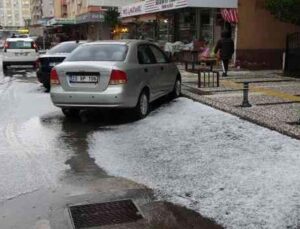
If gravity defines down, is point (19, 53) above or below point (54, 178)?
above

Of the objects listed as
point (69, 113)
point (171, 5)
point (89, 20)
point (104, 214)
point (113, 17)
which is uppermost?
point (171, 5)

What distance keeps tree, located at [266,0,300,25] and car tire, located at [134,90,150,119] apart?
831 centimetres

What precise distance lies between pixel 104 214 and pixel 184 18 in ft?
79.9

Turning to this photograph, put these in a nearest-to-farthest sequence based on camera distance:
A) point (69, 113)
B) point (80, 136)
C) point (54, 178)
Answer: point (54, 178), point (80, 136), point (69, 113)

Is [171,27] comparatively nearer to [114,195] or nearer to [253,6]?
[253,6]

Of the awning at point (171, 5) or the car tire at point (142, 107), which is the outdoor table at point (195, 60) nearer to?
the awning at point (171, 5)

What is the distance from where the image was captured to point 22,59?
26.8 metres

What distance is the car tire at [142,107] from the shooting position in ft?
35.1

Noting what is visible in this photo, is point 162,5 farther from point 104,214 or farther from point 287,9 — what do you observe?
point 104,214

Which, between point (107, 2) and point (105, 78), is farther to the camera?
point (107, 2)

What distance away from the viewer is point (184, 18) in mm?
28953

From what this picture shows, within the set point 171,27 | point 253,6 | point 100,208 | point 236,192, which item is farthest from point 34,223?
point 171,27

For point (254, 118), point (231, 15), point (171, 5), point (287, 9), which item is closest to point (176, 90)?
point (254, 118)

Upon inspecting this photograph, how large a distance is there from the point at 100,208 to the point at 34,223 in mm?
781
